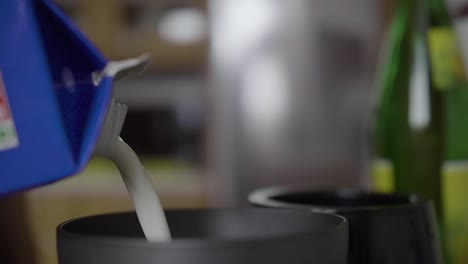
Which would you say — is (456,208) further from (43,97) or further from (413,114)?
(43,97)

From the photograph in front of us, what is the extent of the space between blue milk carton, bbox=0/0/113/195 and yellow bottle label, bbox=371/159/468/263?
0.38 meters

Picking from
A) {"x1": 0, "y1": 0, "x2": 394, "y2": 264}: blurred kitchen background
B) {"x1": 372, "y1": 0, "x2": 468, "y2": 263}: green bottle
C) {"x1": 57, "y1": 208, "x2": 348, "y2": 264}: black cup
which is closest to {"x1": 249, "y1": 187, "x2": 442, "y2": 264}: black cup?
{"x1": 57, "y1": 208, "x2": 348, "y2": 264}: black cup

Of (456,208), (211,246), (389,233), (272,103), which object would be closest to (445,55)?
(456,208)

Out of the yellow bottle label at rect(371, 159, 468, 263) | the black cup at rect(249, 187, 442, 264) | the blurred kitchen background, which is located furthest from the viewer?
the blurred kitchen background

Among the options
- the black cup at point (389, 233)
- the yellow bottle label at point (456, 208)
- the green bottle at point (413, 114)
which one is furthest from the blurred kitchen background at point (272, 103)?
the black cup at point (389, 233)

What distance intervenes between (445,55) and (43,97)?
19.8 inches

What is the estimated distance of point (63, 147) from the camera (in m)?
0.25

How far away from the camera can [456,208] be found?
57 centimetres

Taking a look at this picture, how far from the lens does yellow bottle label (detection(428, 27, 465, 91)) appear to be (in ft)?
2.19

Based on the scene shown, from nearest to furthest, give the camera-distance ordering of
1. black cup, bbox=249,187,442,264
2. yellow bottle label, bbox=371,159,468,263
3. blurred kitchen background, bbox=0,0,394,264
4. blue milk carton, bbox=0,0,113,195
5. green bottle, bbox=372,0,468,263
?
1. blue milk carton, bbox=0,0,113,195
2. black cup, bbox=249,187,442,264
3. yellow bottle label, bbox=371,159,468,263
4. green bottle, bbox=372,0,468,263
5. blurred kitchen background, bbox=0,0,394,264

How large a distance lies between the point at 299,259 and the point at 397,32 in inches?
19.7

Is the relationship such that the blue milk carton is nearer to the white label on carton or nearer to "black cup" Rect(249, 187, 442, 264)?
the white label on carton

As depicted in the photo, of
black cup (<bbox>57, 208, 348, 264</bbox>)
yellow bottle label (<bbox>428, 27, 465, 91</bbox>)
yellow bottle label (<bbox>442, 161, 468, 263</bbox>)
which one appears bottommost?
yellow bottle label (<bbox>442, 161, 468, 263</bbox>)

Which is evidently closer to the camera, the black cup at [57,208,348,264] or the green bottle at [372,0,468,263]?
the black cup at [57,208,348,264]
